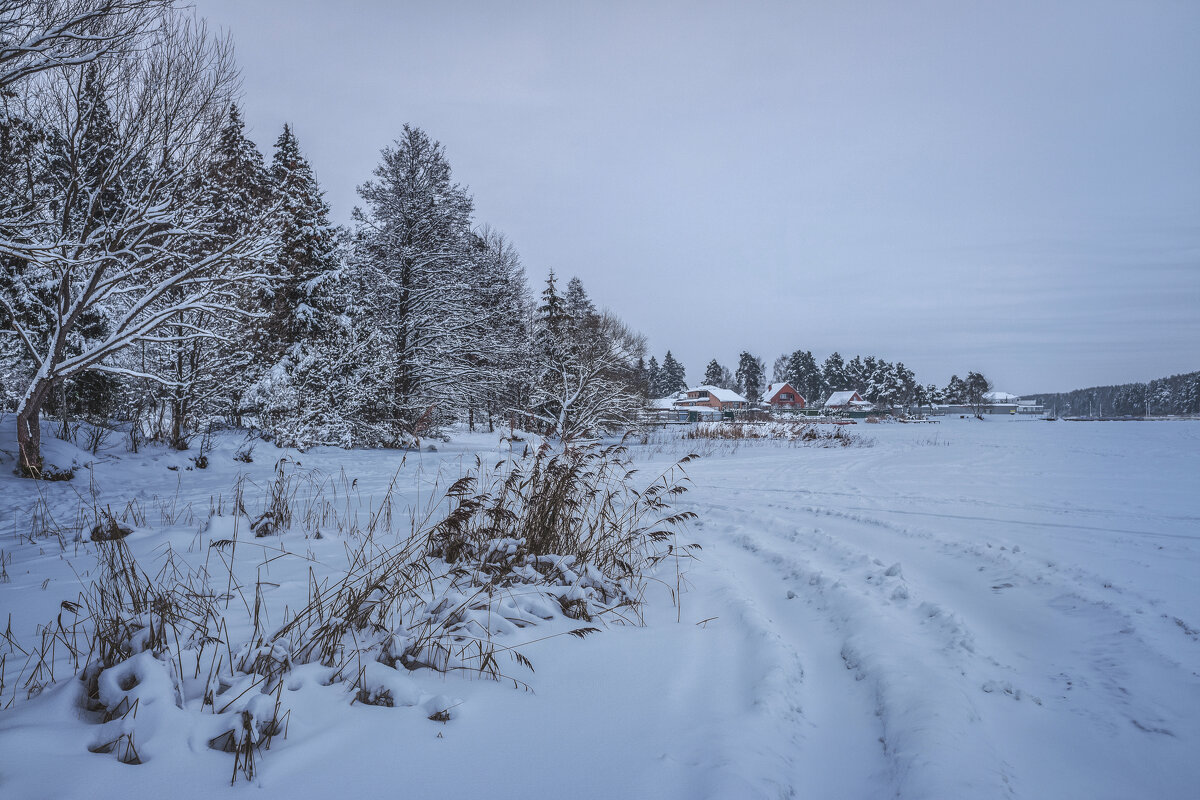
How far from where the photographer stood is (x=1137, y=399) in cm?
8488

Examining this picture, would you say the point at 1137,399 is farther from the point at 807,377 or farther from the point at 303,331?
the point at 303,331

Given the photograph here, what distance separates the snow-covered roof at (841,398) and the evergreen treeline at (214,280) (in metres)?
60.2

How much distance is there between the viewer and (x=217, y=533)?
13.5 ft

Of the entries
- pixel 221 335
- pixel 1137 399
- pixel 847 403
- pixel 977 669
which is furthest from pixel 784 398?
pixel 977 669

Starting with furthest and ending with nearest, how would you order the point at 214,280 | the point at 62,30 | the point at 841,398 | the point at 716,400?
the point at 841,398, the point at 716,400, the point at 214,280, the point at 62,30

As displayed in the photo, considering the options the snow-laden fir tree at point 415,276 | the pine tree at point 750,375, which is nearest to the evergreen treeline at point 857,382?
the pine tree at point 750,375

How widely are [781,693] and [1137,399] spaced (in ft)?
399

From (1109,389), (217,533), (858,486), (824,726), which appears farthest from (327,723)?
(1109,389)

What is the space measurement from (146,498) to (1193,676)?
384 inches

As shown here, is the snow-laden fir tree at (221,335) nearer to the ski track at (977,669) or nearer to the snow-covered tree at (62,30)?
the snow-covered tree at (62,30)

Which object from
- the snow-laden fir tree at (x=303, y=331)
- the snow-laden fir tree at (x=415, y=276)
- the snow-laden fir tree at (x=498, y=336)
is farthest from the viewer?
the snow-laden fir tree at (x=498, y=336)

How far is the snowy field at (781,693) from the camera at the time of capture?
1.56 m

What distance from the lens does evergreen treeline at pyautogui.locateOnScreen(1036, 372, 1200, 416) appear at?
7075 cm

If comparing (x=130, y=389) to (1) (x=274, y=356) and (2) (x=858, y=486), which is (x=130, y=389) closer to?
(1) (x=274, y=356)
